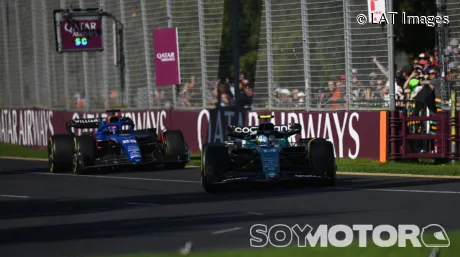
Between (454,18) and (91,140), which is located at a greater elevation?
(454,18)

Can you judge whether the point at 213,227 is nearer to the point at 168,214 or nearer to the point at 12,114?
the point at 168,214

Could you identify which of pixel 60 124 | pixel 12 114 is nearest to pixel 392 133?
pixel 60 124

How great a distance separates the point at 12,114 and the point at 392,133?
22.3 meters

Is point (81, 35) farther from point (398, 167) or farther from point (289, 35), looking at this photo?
point (398, 167)

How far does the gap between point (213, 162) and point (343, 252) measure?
7437 mm

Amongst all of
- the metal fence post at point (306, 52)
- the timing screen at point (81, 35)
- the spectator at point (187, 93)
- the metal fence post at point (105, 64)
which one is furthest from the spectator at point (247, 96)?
the metal fence post at point (105, 64)

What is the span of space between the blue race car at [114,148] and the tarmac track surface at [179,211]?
7.72 feet

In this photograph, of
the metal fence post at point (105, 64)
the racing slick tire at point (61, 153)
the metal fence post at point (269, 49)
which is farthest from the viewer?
the metal fence post at point (105, 64)

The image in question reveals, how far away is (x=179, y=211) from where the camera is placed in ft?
50.0

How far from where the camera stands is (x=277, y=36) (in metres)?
27.3

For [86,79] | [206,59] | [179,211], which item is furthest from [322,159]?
[86,79]

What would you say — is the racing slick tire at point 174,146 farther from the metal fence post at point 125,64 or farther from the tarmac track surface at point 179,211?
the metal fence post at point 125,64

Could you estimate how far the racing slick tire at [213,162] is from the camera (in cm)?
1755

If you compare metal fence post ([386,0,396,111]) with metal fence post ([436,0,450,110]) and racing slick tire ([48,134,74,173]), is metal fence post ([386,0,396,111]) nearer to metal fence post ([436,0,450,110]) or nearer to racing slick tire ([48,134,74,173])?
metal fence post ([436,0,450,110])
